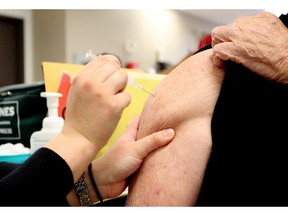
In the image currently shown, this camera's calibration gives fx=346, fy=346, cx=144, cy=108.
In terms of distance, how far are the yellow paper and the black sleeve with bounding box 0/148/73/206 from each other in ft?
1.66

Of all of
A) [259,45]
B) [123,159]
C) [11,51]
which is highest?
[259,45]

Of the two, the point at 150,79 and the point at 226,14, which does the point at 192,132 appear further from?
the point at 226,14

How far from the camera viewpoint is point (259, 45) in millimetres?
669

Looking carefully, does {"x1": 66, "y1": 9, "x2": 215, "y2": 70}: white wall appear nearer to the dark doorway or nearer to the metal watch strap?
the dark doorway

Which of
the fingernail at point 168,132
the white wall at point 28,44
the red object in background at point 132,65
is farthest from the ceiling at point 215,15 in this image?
the fingernail at point 168,132

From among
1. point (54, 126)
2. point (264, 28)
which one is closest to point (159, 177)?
point (264, 28)

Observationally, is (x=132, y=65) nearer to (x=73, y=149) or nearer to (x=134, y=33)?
(x=134, y=33)

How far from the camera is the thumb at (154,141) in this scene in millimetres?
718

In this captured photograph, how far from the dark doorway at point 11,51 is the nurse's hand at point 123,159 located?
362cm

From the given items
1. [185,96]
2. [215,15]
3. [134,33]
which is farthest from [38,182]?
[215,15]

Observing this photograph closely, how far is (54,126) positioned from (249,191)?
64 centimetres

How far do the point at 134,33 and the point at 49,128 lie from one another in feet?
13.5

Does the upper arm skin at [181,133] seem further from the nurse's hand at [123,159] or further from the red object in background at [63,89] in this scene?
the red object in background at [63,89]
